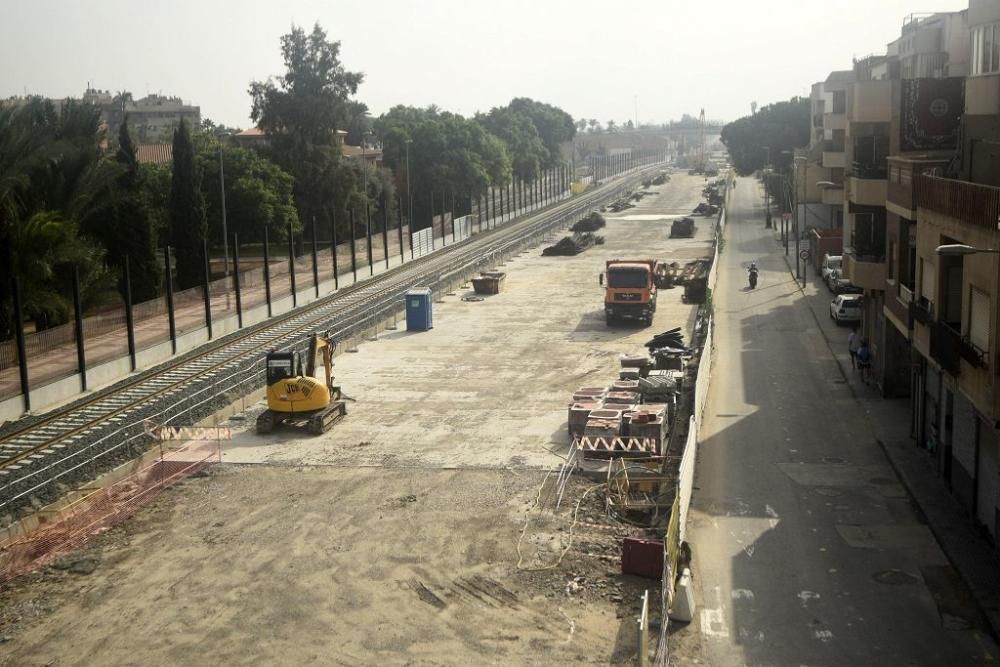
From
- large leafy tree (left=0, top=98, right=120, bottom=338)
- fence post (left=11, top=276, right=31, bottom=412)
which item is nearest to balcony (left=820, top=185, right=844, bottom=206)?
large leafy tree (left=0, top=98, right=120, bottom=338)

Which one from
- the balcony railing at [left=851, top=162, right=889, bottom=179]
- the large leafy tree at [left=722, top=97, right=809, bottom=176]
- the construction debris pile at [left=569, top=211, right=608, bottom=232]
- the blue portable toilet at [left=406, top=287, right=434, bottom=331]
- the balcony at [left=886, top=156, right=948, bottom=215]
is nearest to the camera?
the balcony at [left=886, top=156, right=948, bottom=215]

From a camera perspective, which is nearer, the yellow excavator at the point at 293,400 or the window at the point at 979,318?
the window at the point at 979,318

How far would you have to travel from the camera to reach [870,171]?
3266 centimetres

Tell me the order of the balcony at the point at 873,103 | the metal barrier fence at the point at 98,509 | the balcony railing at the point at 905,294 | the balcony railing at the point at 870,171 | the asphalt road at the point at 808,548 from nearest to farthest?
1. the asphalt road at the point at 808,548
2. the metal barrier fence at the point at 98,509
3. the balcony railing at the point at 905,294
4. the balcony railing at the point at 870,171
5. the balcony at the point at 873,103

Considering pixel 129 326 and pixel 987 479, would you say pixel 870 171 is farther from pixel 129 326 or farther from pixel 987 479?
pixel 129 326

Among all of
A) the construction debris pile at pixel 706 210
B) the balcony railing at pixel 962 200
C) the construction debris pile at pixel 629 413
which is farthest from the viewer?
the construction debris pile at pixel 706 210

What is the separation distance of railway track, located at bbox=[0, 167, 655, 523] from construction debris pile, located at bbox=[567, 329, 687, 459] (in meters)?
11.1

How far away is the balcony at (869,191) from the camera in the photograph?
105 feet

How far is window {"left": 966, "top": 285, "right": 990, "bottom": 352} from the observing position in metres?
19.5

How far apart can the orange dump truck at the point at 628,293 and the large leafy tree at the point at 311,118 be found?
39.1 m

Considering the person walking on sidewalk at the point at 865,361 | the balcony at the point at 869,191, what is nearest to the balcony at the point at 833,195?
the person walking on sidewalk at the point at 865,361

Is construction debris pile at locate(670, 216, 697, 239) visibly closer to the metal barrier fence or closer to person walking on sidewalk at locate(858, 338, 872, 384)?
person walking on sidewalk at locate(858, 338, 872, 384)

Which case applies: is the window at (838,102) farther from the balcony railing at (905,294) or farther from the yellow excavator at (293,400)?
the yellow excavator at (293,400)

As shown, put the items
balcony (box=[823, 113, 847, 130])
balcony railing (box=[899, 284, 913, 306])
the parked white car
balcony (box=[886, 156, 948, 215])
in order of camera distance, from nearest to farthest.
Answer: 1. balcony (box=[886, 156, 948, 215])
2. balcony railing (box=[899, 284, 913, 306])
3. the parked white car
4. balcony (box=[823, 113, 847, 130])
